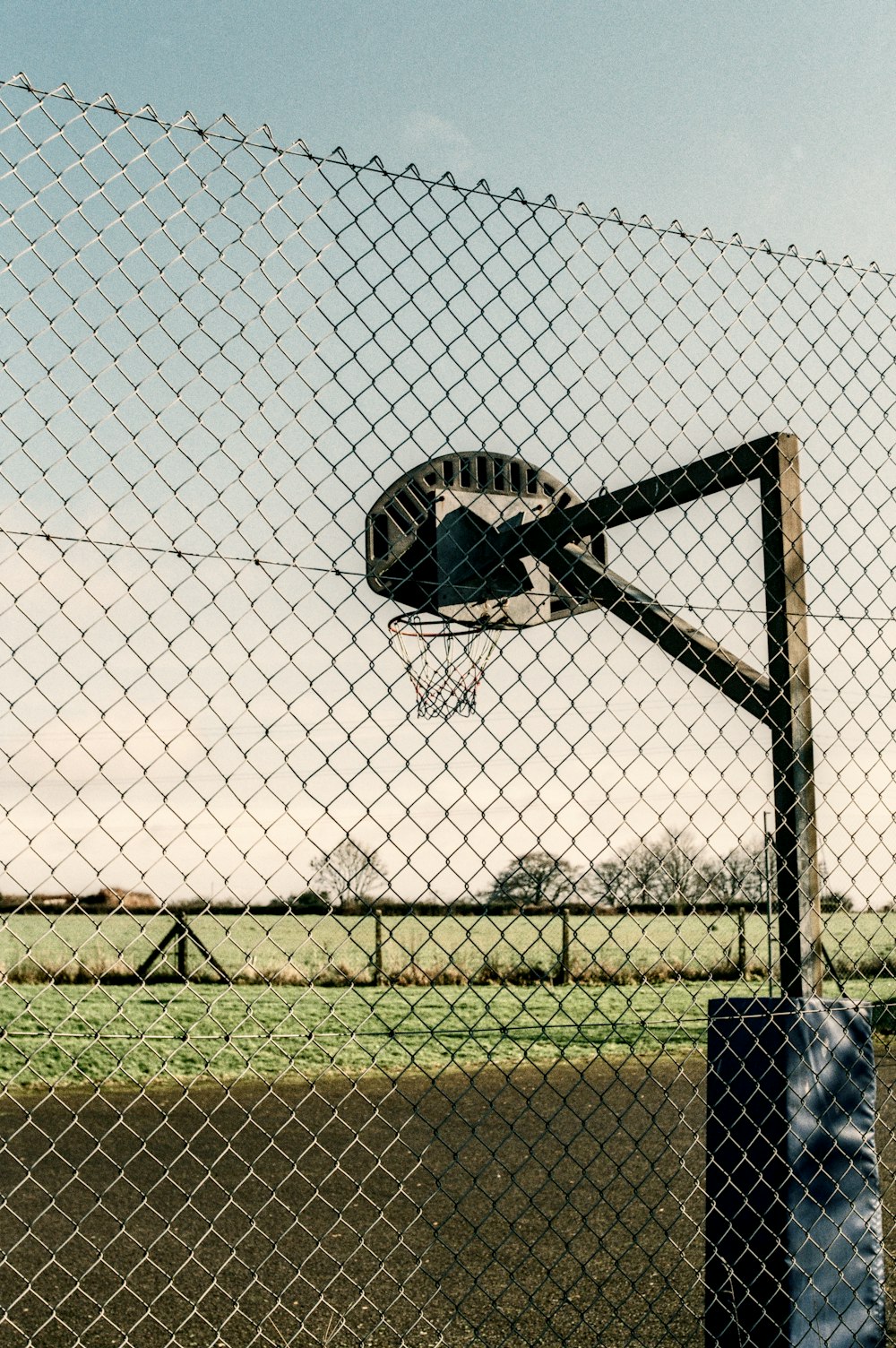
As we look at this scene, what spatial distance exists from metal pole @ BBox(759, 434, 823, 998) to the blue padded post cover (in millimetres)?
163

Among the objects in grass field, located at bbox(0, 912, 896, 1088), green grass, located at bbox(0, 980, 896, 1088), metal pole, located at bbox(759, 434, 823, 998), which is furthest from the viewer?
green grass, located at bbox(0, 980, 896, 1088)

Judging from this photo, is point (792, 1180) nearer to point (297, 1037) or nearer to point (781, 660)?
point (781, 660)

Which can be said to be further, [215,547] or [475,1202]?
[475,1202]

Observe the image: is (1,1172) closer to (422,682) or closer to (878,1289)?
(422,682)

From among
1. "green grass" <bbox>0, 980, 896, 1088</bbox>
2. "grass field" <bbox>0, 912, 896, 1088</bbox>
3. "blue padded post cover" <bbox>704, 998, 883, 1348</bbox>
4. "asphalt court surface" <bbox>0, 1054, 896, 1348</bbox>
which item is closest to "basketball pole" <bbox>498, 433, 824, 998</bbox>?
"blue padded post cover" <bbox>704, 998, 883, 1348</bbox>

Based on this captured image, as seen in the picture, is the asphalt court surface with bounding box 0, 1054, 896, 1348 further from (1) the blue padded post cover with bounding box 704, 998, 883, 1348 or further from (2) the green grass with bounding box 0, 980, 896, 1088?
(2) the green grass with bounding box 0, 980, 896, 1088

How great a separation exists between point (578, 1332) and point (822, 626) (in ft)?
7.94

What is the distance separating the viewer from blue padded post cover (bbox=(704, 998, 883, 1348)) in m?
2.96

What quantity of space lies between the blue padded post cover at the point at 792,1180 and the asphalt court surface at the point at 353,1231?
16 cm

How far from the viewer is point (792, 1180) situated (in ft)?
9.68

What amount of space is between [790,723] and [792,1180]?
1187mm

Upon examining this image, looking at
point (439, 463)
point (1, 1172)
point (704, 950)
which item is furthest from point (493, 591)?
point (704, 950)

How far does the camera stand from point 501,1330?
381 centimetres

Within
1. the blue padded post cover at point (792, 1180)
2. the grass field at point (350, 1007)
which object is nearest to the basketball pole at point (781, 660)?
the blue padded post cover at point (792, 1180)
